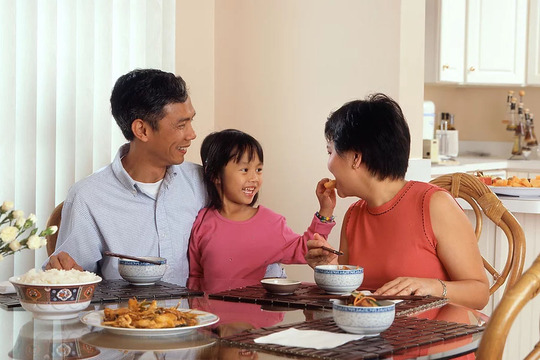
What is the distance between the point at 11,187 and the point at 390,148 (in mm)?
1396

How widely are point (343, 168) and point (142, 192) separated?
0.63m

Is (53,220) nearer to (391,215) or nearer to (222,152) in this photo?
(222,152)

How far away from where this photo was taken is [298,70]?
350 centimetres

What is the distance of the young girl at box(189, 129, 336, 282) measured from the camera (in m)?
2.47

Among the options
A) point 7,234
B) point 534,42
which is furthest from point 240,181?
point 534,42

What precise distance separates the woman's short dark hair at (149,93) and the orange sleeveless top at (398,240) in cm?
70

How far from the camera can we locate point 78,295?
167cm

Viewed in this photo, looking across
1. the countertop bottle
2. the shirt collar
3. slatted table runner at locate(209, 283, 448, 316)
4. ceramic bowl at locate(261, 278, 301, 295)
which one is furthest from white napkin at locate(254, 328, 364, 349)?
the countertop bottle

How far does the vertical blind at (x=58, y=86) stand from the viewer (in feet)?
9.37

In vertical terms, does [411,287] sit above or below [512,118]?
below

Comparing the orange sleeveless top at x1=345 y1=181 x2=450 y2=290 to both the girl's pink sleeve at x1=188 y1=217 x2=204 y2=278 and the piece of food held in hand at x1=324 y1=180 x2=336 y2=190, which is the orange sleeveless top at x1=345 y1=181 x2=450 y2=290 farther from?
the girl's pink sleeve at x1=188 y1=217 x2=204 y2=278

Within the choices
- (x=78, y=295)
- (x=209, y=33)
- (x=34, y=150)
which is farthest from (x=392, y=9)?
(x=78, y=295)

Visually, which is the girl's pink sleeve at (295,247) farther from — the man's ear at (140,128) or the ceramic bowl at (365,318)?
the ceramic bowl at (365,318)

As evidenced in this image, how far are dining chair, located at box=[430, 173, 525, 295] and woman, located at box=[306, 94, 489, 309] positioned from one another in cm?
20
